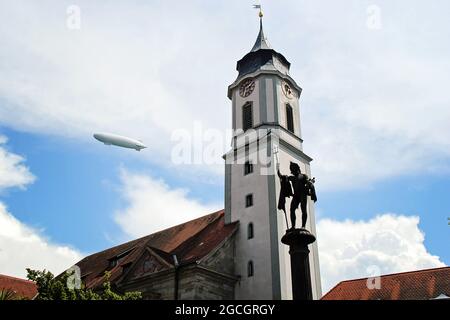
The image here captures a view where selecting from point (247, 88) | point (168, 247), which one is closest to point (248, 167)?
point (247, 88)

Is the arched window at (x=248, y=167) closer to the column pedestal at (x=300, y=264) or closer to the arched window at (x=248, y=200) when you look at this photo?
the arched window at (x=248, y=200)

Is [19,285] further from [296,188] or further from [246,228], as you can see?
[296,188]

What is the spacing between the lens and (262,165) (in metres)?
28.5

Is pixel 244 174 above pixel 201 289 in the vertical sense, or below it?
above

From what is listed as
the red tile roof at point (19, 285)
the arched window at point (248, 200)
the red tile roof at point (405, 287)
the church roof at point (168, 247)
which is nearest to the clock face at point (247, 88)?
the arched window at point (248, 200)

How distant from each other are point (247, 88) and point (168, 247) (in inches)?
465

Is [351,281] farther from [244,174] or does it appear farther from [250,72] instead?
[250,72]

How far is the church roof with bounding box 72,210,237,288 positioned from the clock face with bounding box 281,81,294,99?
8998mm

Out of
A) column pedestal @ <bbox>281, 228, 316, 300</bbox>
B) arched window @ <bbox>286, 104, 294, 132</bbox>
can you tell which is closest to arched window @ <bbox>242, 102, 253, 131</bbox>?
arched window @ <bbox>286, 104, 294, 132</bbox>

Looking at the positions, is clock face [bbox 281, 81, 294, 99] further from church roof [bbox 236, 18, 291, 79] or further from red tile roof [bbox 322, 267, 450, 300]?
red tile roof [bbox 322, 267, 450, 300]

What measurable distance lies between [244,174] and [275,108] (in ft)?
15.5

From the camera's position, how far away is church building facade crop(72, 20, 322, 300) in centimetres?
2511

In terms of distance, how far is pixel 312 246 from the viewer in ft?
92.3
